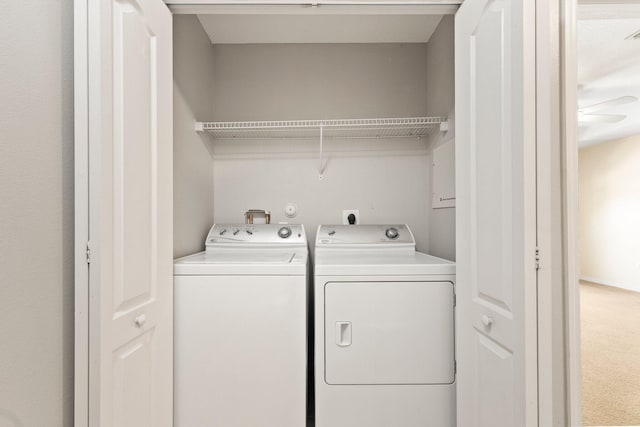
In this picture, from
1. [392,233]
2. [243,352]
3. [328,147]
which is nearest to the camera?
[243,352]

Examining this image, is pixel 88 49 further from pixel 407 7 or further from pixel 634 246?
pixel 634 246

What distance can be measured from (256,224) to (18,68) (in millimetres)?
1516

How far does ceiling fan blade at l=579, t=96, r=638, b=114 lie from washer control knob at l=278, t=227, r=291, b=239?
163 cm

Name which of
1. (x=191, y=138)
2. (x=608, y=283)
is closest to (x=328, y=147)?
(x=191, y=138)

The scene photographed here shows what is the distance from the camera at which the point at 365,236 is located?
2.22 metres

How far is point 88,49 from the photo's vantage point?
1.02 metres

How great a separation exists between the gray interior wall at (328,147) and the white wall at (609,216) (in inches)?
57.6

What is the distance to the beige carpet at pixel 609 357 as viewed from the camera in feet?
3.27

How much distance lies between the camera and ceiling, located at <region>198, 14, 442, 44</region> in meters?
2.24

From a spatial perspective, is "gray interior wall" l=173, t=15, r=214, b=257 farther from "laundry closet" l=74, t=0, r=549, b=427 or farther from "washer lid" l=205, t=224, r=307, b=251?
"washer lid" l=205, t=224, r=307, b=251

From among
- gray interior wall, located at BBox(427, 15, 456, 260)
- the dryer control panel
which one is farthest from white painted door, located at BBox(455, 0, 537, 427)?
the dryer control panel

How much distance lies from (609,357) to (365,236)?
136cm

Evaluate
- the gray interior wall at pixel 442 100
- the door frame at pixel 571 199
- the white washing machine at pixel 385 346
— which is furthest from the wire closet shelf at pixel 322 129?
the door frame at pixel 571 199

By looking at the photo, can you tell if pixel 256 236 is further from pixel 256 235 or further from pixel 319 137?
pixel 319 137
